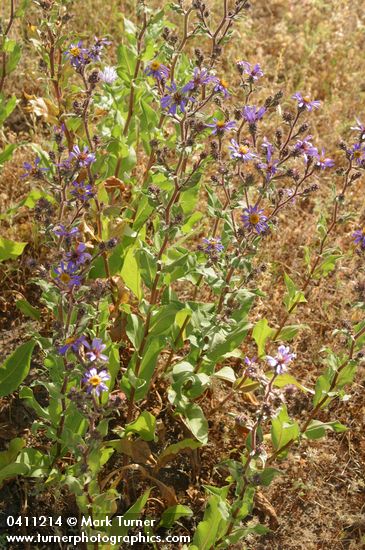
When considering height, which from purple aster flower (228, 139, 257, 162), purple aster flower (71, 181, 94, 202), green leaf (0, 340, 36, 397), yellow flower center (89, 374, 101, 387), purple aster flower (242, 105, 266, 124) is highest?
purple aster flower (242, 105, 266, 124)

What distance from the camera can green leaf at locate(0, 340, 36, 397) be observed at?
337 centimetres

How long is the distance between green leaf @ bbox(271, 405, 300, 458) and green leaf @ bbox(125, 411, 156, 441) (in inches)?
25.8

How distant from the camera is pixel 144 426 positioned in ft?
11.1

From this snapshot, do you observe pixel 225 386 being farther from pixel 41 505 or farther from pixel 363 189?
pixel 363 189

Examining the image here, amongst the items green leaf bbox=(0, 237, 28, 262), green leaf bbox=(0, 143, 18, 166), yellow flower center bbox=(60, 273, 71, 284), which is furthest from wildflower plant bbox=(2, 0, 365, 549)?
green leaf bbox=(0, 237, 28, 262)

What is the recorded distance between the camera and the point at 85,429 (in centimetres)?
320

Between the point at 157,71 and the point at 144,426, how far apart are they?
206 centimetres

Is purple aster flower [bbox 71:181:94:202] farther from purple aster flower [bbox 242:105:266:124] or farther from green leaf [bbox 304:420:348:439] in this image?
green leaf [bbox 304:420:348:439]

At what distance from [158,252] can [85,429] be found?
105cm

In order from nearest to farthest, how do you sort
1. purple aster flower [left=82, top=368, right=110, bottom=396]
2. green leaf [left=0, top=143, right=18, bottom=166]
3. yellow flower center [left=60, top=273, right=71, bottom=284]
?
purple aster flower [left=82, top=368, right=110, bottom=396] < yellow flower center [left=60, top=273, right=71, bottom=284] < green leaf [left=0, top=143, right=18, bottom=166]

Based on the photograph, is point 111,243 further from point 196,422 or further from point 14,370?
point 196,422

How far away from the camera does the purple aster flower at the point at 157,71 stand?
3.48 meters

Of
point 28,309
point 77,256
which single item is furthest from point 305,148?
point 28,309

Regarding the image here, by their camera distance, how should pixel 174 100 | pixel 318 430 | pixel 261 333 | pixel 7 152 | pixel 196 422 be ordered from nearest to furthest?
→ 1. pixel 174 100
2. pixel 196 422
3. pixel 318 430
4. pixel 261 333
5. pixel 7 152
